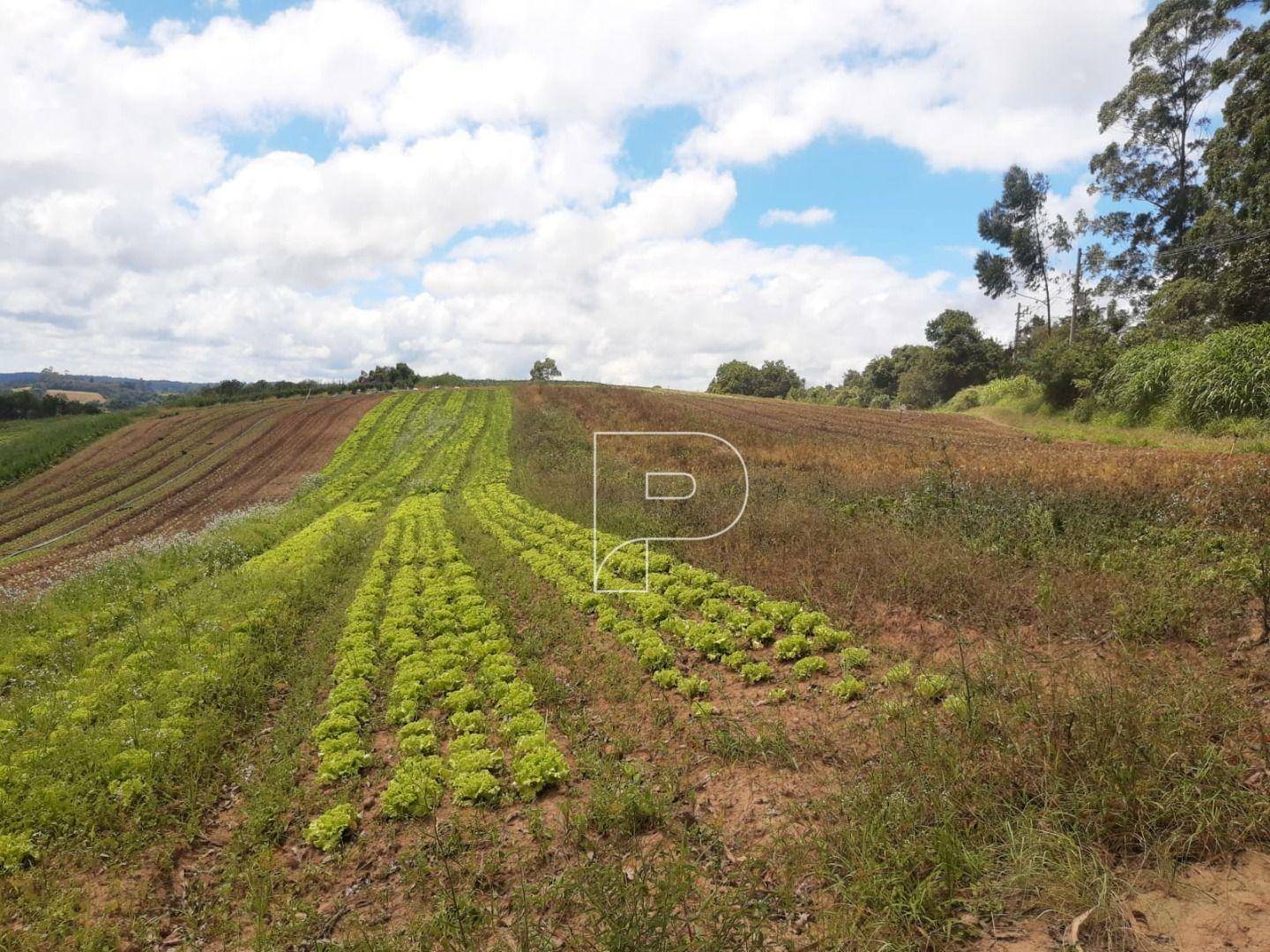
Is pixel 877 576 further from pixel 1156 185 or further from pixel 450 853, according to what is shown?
pixel 1156 185

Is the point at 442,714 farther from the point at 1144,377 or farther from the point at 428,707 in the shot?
the point at 1144,377

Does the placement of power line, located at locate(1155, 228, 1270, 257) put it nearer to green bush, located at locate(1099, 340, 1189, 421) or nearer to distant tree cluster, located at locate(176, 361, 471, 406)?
green bush, located at locate(1099, 340, 1189, 421)

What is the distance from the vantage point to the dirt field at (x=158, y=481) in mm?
20844

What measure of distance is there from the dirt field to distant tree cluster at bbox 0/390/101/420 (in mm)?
Result: 21270

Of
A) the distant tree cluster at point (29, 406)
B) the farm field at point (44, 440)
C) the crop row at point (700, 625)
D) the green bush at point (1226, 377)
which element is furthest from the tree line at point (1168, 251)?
the distant tree cluster at point (29, 406)

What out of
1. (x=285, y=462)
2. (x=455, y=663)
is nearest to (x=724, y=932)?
(x=455, y=663)

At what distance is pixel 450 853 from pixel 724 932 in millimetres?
2627

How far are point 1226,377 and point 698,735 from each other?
833 inches

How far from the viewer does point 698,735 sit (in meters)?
6.70

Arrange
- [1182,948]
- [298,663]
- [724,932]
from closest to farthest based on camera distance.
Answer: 1. [1182,948]
2. [724,932]
3. [298,663]

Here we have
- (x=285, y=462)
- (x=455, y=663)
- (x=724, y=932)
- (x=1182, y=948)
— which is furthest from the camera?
(x=285, y=462)

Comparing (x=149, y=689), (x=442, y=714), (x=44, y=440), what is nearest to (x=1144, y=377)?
(x=442, y=714)

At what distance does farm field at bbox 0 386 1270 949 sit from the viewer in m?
4.14

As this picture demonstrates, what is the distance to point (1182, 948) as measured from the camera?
10.9 ft
